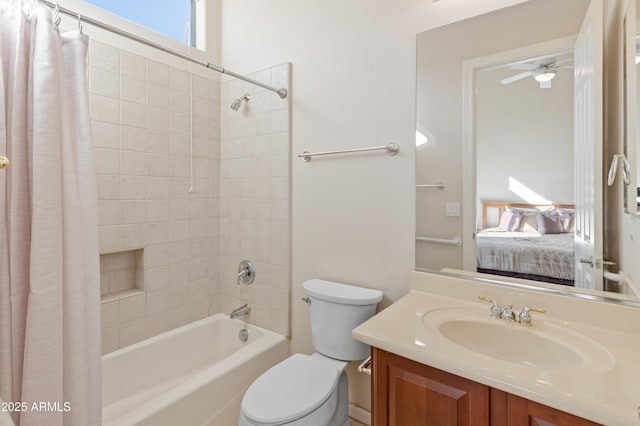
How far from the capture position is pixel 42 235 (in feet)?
3.20

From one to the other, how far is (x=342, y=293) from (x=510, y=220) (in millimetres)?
834

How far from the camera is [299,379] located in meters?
1.45

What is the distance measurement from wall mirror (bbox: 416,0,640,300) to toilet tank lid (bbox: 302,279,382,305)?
28 cm

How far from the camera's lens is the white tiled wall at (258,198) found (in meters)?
2.04

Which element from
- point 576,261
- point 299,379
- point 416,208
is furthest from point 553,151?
point 299,379

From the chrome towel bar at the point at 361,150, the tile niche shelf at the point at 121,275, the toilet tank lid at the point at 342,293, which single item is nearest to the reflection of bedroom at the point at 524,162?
the chrome towel bar at the point at 361,150

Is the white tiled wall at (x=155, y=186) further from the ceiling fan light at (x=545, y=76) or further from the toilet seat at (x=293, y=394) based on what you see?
the ceiling fan light at (x=545, y=76)

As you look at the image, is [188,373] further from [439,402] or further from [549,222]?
[549,222]

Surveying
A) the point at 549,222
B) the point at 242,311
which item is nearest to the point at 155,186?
the point at 242,311

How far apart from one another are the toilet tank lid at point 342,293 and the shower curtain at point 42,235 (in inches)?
37.9

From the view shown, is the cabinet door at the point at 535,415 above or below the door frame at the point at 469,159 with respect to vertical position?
→ below

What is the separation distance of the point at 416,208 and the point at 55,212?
1.40 m

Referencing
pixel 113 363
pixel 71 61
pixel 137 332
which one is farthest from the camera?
pixel 137 332

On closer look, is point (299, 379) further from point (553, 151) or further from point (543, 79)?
point (543, 79)
